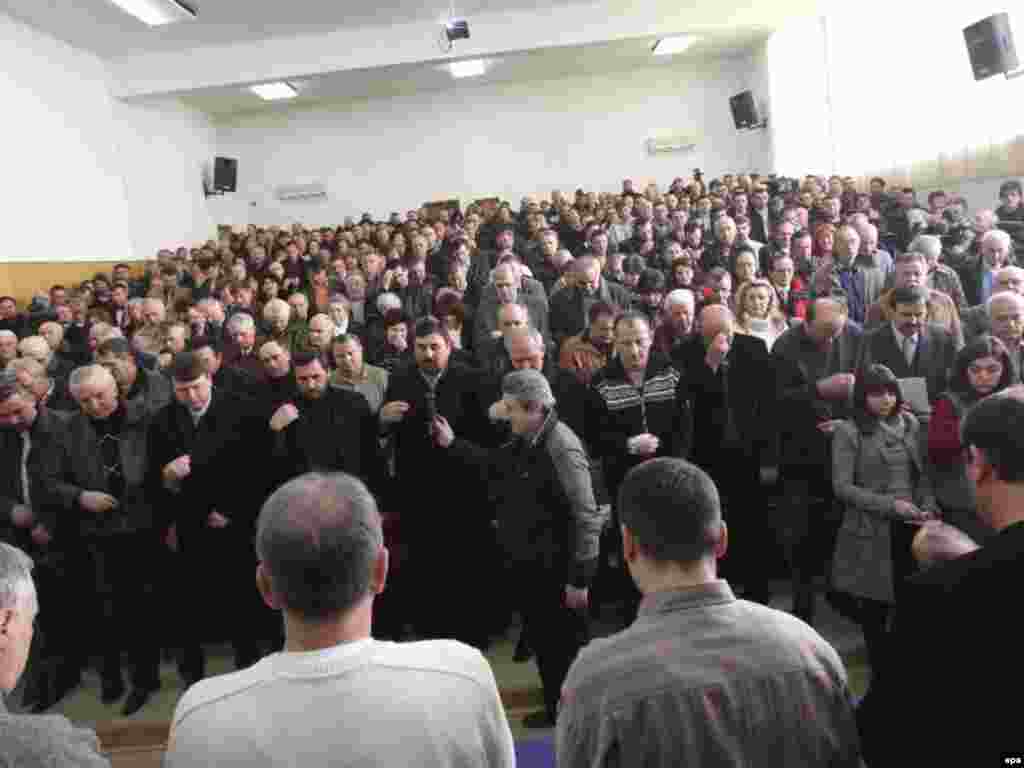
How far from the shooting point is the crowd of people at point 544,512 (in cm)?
125

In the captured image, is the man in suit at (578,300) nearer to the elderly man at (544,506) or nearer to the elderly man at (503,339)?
the elderly man at (503,339)

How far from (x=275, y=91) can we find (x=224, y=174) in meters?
2.03

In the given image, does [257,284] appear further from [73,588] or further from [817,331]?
[817,331]

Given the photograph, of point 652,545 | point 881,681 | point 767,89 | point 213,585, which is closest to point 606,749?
point 652,545

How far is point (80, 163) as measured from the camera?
1270cm

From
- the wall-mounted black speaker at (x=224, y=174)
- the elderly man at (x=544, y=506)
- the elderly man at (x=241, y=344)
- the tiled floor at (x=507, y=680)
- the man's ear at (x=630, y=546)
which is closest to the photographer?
the man's ear at (x=630, y=546)

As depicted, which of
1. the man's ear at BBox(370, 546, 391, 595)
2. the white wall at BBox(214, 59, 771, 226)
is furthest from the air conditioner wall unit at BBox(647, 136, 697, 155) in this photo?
the man's ear at BBox(370, 546, 391, 595)

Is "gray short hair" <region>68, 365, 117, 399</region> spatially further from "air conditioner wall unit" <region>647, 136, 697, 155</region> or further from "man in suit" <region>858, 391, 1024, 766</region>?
"air conditioner wall unit" <region>647, 136, 697, 155</region>

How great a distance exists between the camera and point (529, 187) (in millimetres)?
17859

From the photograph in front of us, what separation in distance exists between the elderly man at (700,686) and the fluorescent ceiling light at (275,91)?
15.8 m

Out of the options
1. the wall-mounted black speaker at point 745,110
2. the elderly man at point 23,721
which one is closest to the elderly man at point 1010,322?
the elderly man at point 23,721

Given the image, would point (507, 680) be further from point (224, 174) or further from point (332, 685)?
point (224, 174)

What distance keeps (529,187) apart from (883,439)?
15.2 meters

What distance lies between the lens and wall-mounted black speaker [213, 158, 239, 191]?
16.6 meters
